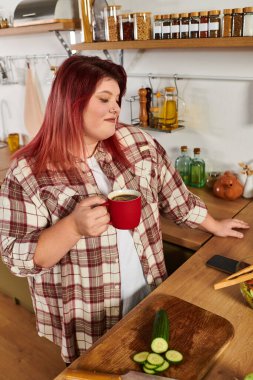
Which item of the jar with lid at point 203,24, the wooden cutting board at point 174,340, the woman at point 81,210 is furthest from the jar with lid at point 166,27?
the wooden cutting board at point 174,340

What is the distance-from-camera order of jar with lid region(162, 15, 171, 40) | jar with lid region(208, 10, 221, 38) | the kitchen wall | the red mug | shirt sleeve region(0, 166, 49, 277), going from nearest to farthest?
the red mug → shirt sleeve region(0, 166, 49, 277) → jar with lid region(208, 10, 221, 38) → jar with lid region(162, 15, 171, 40) → the kitchen wall

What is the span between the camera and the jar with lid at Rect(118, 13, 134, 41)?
173 cm

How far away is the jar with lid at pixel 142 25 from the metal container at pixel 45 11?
50cm

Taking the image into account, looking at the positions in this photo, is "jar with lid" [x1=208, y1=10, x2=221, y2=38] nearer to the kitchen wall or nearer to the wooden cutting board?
the kitchen wall

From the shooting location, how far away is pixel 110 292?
1214 mm

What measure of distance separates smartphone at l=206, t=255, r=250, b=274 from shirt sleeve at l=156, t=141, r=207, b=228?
22 centimetres

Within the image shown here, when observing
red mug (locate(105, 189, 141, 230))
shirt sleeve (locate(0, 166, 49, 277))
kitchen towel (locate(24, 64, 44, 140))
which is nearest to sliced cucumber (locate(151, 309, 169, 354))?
red mug (locate(105, 189, 141, 230))

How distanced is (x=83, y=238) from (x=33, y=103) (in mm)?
1717

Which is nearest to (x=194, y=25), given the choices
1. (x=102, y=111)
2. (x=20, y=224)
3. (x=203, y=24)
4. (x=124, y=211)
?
(x=203, y=24)

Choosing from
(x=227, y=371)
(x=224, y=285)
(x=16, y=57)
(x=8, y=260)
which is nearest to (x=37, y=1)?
(x=16, y=57)

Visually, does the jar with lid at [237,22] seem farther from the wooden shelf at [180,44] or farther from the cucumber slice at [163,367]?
the cucumber slice at [163,367]

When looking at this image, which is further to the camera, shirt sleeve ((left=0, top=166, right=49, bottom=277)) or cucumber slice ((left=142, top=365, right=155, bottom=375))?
shirt sleeve ((left=0, top=166, right=49, bottom=277))

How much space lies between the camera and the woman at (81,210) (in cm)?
107

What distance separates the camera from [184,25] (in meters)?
1.56
